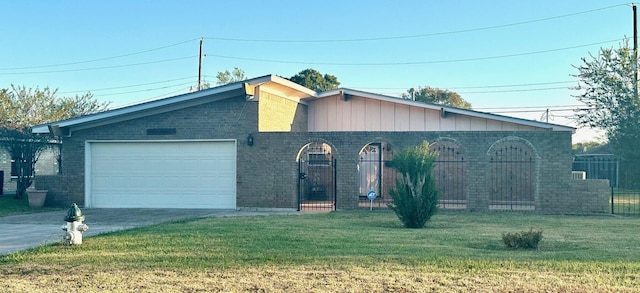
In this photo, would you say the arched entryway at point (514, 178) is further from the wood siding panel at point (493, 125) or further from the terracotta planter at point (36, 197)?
the terracotta planter at point (36, 197)

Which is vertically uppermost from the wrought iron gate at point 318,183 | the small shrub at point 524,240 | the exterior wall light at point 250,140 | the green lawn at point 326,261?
the exterior wall light at point 250,140

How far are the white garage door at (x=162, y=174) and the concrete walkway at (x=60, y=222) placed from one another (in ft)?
3.20

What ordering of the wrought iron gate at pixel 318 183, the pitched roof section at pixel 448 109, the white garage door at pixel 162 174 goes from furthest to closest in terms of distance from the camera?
the wrought iron gate at pixel 318 183 < the pitched roof section at pixel 448 109 < the white garage door at pixel 162 174

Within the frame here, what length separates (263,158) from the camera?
19.6 meters

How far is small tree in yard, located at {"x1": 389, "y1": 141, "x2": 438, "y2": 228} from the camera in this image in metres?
14.0

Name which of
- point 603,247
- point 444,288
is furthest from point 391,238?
point 444,288

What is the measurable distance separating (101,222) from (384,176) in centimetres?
1147

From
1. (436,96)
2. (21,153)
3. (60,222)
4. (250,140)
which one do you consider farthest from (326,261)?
(436,96)

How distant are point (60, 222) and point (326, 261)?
31.6 ft

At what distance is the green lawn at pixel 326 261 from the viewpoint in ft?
23.6

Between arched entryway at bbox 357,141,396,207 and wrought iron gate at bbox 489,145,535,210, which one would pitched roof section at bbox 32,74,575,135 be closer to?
wrought iron gate at bbox 489,145,535,210

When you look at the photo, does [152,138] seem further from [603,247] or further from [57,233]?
[603,247]

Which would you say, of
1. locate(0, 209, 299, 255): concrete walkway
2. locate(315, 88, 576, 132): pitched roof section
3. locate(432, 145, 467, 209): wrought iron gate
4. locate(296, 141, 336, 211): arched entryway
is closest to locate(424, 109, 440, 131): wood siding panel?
locate(315, 88, 576, 132): pitched roof section

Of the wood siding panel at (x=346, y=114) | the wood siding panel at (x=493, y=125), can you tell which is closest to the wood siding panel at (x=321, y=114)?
the wood siding panel at (x=346, y=114)
